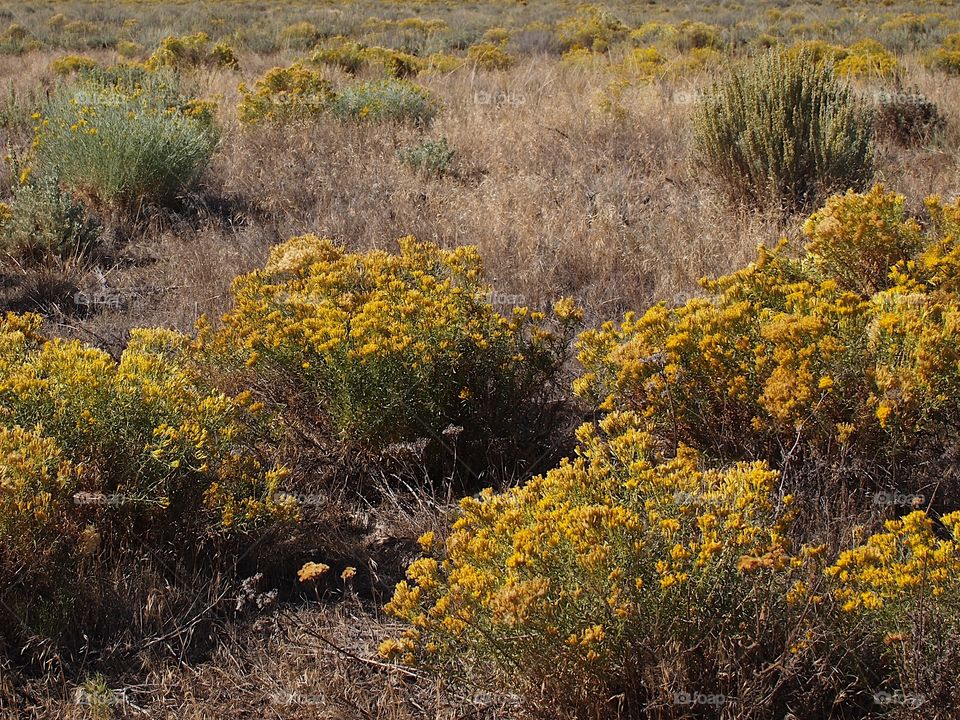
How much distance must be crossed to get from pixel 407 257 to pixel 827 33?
57.6 ft

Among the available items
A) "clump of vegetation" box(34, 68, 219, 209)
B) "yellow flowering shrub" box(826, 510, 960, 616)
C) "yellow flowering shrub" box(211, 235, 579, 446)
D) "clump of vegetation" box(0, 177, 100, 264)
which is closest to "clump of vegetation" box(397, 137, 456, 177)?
"clump of vegetation" box(34, 68, 219, 209)

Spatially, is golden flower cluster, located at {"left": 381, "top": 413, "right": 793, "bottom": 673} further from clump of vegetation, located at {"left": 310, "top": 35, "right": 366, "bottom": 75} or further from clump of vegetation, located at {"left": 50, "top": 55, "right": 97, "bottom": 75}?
clump of vegetation, located at {"left": 50, "top": 55, "right": 97, "bottom": 75}

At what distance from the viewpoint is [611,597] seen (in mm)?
2057

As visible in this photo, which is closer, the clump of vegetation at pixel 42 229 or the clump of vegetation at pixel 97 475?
the clump of vegetation at pixel 97 475

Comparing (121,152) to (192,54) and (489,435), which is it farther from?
(192,54)

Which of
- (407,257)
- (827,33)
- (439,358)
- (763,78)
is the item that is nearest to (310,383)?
(439,358)

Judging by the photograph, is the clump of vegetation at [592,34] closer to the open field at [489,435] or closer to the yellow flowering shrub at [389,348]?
the open field at [489,435]

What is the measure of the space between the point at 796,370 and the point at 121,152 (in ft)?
16.1

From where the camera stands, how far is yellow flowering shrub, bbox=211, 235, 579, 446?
3.22 m

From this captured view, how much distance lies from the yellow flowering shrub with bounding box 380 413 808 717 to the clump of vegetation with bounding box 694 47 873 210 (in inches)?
161

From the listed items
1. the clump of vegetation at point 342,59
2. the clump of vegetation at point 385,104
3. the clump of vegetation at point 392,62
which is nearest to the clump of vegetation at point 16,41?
the clump of vegetation at point 342,59

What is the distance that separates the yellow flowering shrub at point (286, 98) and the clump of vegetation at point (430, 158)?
1.66 m

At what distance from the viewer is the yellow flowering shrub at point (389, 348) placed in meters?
3.22

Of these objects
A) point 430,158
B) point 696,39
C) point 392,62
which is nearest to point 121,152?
point 430,158
